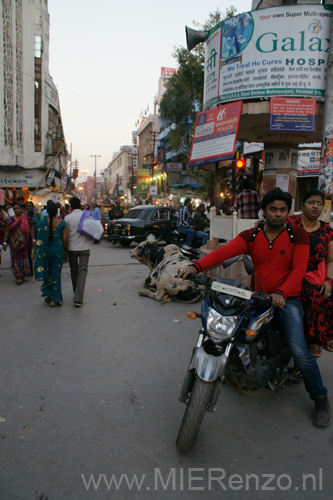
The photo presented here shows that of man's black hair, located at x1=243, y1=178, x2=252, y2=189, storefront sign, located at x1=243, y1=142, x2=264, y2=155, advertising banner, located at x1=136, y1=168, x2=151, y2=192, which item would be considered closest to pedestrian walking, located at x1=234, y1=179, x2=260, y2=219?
man's black hair, located at x1=243, y1=178, x2=252, y2=189

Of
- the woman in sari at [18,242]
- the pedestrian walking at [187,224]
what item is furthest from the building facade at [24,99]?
the woman in sari at [18,242]

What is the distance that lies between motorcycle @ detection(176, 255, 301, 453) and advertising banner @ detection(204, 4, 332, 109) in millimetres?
7466

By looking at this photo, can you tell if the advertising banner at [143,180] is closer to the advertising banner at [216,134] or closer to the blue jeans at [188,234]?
the blue jeans at [188,234]

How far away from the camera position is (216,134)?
31.2ft

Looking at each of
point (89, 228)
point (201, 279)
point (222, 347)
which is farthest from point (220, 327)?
point (89, 228)

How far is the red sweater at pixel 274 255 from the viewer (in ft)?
9.80

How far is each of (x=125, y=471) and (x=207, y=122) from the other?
9.00 m

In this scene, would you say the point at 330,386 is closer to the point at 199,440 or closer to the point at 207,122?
the point at 199,440

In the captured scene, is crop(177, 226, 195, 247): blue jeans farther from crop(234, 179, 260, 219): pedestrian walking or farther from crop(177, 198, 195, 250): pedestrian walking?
crop(234, 179, 260, 219): pedestrian walking

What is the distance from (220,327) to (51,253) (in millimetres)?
4700

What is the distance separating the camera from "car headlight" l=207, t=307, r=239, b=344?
8.38ft

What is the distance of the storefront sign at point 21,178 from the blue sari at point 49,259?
19716 mm

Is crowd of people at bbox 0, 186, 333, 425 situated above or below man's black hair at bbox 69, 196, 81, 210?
below

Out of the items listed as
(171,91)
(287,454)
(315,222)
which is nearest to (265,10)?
(315,222)
